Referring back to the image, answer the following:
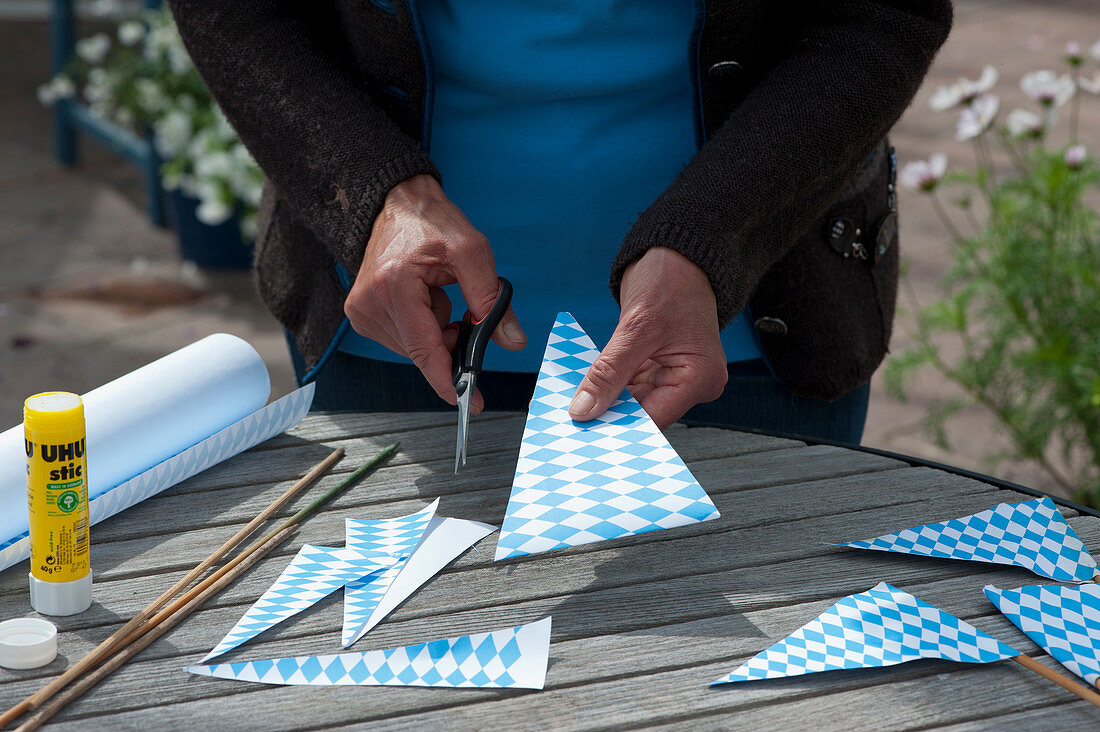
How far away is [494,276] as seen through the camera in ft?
4.11

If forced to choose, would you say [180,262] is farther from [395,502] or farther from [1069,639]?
[1069,639]

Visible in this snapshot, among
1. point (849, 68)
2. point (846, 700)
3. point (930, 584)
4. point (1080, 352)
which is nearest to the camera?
point (846, 700)

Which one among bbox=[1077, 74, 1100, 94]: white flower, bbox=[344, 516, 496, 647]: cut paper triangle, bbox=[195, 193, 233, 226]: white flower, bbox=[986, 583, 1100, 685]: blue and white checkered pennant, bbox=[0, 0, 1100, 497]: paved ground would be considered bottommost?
bbox=[0, 0, 1100, 497]: paved ground

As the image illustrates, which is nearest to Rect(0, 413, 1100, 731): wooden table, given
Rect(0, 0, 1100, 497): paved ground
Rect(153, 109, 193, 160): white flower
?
Rect(0, 0, 1100, 497): paved ground

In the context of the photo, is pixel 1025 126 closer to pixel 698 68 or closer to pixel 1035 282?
pixel 1035 282

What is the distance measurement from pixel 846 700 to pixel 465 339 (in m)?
0.55

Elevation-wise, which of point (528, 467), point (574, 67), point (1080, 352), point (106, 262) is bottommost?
point (106, 262)

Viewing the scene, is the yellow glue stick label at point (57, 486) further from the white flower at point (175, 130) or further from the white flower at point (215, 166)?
the white flower at point (175, 130)

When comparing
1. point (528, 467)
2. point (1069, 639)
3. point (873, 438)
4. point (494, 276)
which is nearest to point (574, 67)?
point (494, 276)

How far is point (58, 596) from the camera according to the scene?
3.43ft

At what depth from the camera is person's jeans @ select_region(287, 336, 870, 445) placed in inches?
61.9

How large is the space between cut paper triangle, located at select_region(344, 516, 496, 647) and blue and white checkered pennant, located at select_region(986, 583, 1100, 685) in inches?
20.5

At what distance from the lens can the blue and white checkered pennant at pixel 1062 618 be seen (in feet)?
3.29

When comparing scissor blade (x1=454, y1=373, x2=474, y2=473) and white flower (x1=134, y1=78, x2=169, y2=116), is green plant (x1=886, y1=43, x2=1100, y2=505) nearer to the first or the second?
scissor blade (x1=454, y1=373, x2=474, y2=473)
